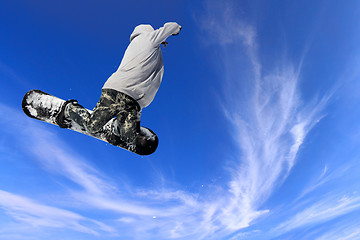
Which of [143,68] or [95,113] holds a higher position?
[143,68]

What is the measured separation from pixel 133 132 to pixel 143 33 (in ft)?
5.68

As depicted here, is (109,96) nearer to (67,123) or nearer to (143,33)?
(67,123)

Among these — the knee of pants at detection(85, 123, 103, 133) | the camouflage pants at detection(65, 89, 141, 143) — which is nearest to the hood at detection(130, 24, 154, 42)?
the camouflage pants at detection(65, 89, 141, 143)

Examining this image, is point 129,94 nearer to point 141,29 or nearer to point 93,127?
point 93,127

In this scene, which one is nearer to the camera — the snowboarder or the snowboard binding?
the snowboarder

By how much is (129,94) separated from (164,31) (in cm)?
124

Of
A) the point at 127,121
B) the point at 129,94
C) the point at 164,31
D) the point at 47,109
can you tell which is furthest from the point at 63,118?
the point at 164,31

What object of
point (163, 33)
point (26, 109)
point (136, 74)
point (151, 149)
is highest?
point (163, 33)

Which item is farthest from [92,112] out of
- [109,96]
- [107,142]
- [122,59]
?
[122,59]

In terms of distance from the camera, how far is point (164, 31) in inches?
167

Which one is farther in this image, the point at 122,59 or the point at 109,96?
the point at 122,59

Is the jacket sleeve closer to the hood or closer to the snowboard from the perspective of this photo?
the hood

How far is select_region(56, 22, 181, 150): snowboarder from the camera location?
3916 millimetres

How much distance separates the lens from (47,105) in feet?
13.3
